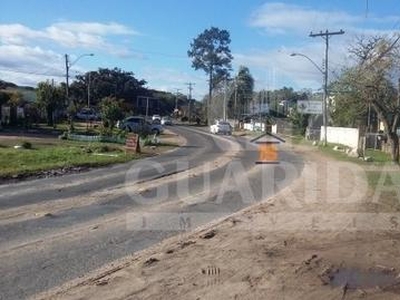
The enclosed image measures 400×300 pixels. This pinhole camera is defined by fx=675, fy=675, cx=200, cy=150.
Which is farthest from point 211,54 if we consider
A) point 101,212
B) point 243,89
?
point 101,212

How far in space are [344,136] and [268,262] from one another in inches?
1792

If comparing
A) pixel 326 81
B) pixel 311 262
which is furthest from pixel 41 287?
pixel 326 81

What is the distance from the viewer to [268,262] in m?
8.95

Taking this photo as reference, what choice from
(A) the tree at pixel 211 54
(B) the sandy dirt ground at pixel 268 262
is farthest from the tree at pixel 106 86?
(B) the sandy dirt ground at pixel 268 262

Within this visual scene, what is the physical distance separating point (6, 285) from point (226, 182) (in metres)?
13.4

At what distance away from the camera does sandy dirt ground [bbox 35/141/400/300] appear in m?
7.43

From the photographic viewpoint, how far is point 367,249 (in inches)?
402

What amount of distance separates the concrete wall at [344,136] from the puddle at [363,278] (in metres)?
38.8

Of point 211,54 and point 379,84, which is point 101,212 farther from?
point 211,54

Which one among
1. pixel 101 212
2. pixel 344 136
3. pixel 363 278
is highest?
pixel 363 278

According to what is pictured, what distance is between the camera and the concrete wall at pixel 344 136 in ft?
161

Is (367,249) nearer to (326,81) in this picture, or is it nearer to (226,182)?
(226,182)

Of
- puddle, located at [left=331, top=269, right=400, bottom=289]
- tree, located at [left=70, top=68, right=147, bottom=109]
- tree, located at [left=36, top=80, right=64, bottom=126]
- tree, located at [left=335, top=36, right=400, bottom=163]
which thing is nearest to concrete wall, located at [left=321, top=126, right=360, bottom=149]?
tree, located at [left=335, top=36, right=400, bottom=163]

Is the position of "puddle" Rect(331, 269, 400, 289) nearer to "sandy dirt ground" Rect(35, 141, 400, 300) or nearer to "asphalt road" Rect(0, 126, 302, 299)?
"sandy dirt ground" Rect(35, 141, 400, 300)
